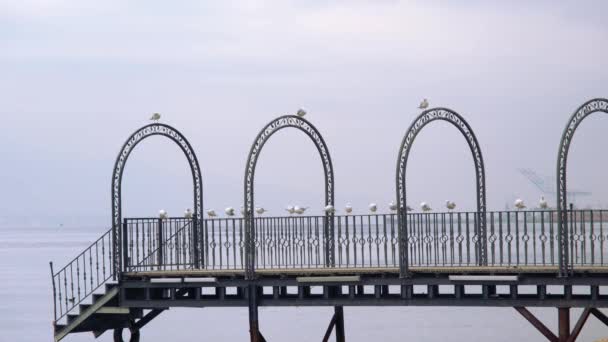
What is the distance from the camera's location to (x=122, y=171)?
2922 centimetres

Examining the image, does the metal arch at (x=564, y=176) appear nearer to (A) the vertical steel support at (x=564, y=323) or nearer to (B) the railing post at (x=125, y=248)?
(A) the vertical steel support at (x=564, y=323)

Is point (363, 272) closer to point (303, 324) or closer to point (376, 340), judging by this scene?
point (376, 340)

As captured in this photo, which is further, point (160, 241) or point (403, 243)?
point (160, 241)

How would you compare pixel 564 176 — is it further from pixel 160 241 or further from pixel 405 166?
pixel 160 241

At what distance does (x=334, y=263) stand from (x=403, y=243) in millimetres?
2615

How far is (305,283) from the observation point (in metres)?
26.6

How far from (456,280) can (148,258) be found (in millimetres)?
7043

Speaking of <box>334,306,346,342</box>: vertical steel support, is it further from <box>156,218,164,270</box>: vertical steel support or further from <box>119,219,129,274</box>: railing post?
<box>119,219,129,274</box>: railing post

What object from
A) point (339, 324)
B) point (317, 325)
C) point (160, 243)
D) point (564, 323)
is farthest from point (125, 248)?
point (317, 325)

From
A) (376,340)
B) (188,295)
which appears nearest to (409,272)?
(188,295)

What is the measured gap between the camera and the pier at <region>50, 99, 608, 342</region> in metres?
25.0

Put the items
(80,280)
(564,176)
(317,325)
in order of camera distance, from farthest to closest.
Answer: (80,280)
(317,325)
(564,176)

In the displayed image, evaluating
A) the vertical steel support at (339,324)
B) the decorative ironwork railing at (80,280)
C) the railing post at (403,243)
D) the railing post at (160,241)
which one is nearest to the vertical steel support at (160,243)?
the railing post at (160,241)

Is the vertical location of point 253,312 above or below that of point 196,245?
below
